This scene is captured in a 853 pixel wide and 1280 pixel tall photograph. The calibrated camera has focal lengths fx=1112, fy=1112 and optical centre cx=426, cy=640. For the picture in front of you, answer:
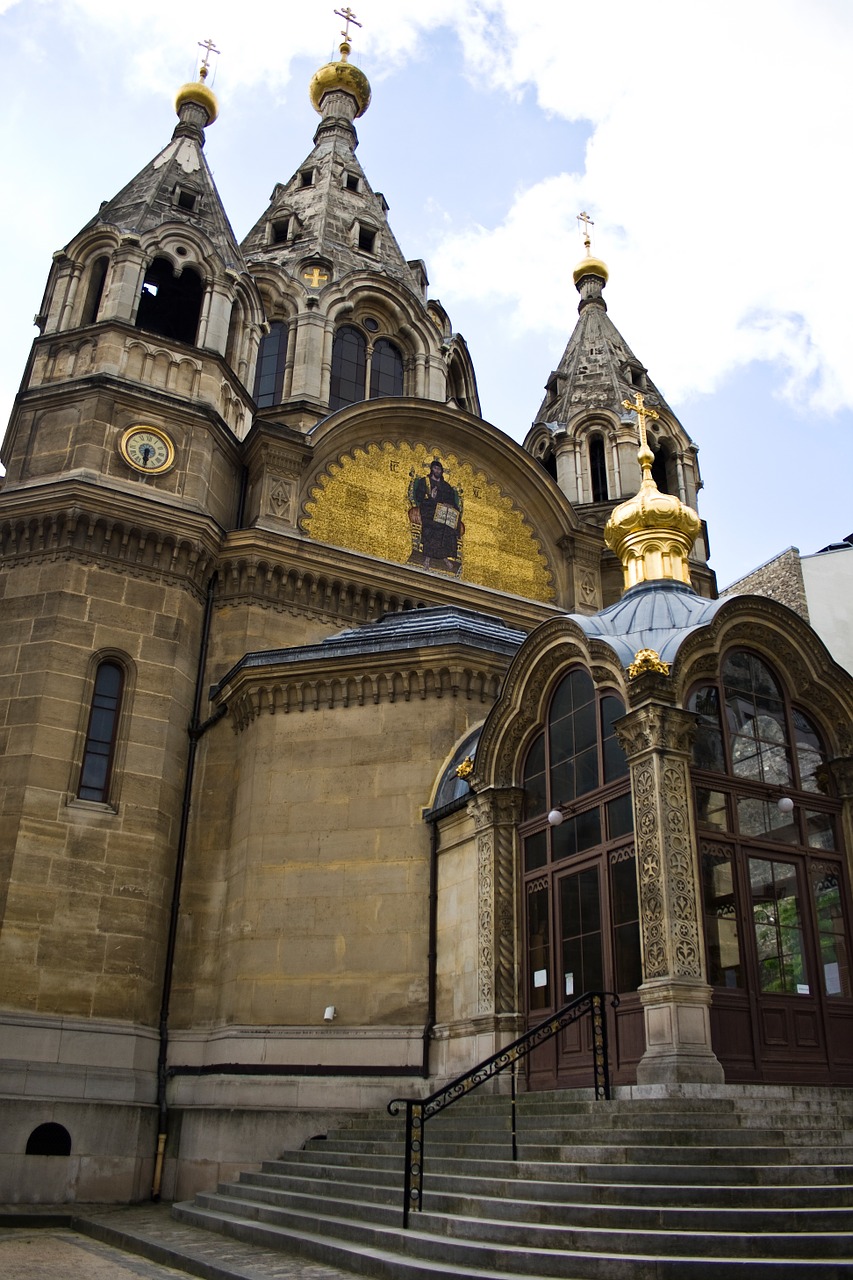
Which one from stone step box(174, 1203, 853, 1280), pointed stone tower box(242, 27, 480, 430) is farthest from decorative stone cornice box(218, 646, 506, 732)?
pointed stone tower box(242, 27, 480, 430)

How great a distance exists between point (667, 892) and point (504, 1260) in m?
4.43

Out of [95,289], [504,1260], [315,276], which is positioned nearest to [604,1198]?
[504,1260]

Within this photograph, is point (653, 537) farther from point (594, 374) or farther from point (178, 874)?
point (594, 374)

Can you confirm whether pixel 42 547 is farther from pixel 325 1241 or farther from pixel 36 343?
pixel 325 1241

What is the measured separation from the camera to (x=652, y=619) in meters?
14.2

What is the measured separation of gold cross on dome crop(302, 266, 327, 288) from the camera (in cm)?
2875

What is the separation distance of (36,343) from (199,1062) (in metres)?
13.9

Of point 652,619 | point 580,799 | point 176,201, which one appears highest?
point 176,201

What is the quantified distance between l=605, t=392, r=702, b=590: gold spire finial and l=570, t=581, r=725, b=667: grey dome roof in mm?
380

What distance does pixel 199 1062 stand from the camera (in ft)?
53.5

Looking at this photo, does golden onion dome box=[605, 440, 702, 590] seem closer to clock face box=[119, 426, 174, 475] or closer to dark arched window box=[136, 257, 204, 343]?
clock face box=[119, 426, 174, 475]

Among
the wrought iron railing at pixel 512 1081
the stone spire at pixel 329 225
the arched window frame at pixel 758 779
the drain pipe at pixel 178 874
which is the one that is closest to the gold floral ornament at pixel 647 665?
the arched window frame at pixel 758 779

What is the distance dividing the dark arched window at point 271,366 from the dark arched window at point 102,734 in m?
10.7

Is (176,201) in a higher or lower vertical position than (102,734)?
higher
